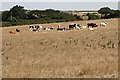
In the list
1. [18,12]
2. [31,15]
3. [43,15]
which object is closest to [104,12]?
[43,15]

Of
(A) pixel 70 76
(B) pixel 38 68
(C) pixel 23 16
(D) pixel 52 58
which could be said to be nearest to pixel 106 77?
(A) pixel 70 76

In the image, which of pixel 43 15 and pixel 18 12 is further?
pixel 43 15

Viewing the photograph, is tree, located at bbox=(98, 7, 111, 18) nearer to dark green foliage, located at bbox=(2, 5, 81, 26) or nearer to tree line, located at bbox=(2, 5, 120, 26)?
tree line, located at bbox=(2, 5, 120, 26)

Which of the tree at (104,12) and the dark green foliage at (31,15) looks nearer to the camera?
the dark green foliage at (31,15)

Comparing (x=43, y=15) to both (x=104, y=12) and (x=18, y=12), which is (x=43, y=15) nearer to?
(x=18, y=12)

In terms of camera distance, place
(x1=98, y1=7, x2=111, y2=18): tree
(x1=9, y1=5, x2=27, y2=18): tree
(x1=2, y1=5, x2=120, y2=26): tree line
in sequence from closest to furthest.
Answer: (x1=2, y1=5, x2=120, y2=26): tree line
(x1=9, y1=5, x2=27, y2=18): tree
(x1=98, y1=7, x2=111, y2=18): tree

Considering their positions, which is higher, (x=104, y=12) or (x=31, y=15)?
(x=104, y=12)

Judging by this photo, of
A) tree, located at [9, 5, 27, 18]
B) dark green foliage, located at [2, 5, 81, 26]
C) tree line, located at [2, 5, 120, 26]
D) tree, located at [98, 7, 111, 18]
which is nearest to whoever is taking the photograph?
tree line, located at [2, 5, 120, 26]

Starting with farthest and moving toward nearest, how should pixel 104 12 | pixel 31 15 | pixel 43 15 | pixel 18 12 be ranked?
pixel 43 15, pixel 104 12, pixel 18 12, pixel 31 15

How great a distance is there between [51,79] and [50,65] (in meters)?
3.52

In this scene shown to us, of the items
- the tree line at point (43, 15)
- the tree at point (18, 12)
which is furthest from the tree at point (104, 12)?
the tree at point (18, 12)

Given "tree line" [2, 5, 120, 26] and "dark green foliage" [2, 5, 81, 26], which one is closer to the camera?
"tree line" [2, 5, 120, 26]

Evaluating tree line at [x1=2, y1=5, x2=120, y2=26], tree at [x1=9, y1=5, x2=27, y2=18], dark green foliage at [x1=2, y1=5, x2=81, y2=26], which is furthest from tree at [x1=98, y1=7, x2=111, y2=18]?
tree at [x1=9, y1=5, x2=27, y2=18]

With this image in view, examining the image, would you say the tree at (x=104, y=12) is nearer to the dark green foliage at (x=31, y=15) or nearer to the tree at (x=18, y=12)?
the dark green foliage at (x=31, y=15)
